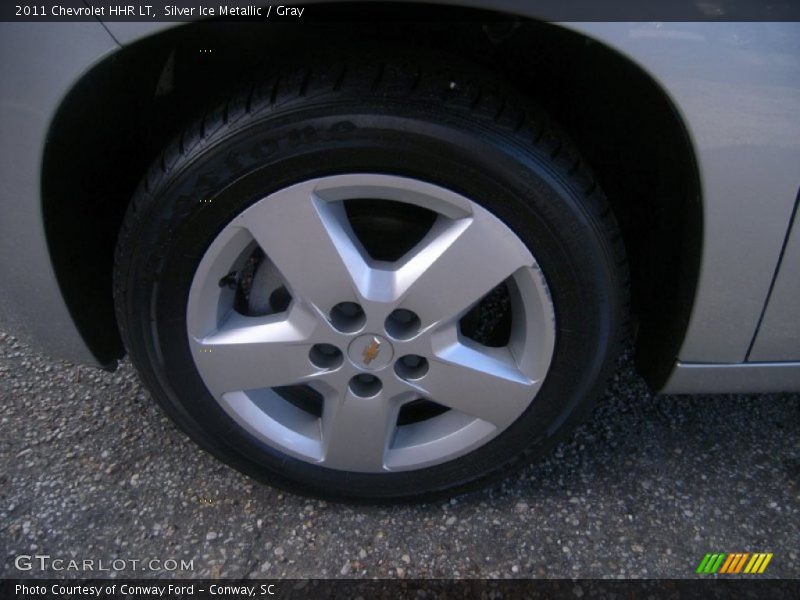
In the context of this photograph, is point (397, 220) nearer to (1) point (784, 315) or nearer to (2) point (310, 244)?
(2) point (310, 244)

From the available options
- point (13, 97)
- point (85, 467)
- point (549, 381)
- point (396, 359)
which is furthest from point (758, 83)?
point (85, 467)

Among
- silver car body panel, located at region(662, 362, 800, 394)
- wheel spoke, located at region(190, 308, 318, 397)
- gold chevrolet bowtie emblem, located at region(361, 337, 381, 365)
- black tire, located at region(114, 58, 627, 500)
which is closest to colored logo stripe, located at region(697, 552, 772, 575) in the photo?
silver car body panel, located at region(662, 362, 800, 394)

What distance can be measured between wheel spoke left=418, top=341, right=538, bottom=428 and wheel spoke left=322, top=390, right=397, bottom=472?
0.37 feet

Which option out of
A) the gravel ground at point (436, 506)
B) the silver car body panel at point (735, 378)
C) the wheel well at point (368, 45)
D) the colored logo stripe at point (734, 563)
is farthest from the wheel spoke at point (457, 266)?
the colored logo stripe at point (734, 563)

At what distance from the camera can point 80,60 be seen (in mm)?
1227

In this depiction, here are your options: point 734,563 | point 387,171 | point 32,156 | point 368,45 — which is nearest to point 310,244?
point 387,171

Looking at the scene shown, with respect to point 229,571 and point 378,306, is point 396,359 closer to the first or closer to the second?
point 378,306

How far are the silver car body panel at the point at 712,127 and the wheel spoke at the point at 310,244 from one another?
36 centimetres

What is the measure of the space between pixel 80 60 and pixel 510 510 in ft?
4.29

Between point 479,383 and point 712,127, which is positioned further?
point 479,383

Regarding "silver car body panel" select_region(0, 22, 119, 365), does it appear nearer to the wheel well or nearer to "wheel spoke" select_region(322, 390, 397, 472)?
the wheel well

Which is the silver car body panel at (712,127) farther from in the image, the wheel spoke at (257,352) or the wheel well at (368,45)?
the wheel spoke at (257,352)

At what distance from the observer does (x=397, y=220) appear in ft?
5.05

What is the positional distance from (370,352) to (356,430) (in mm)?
210
